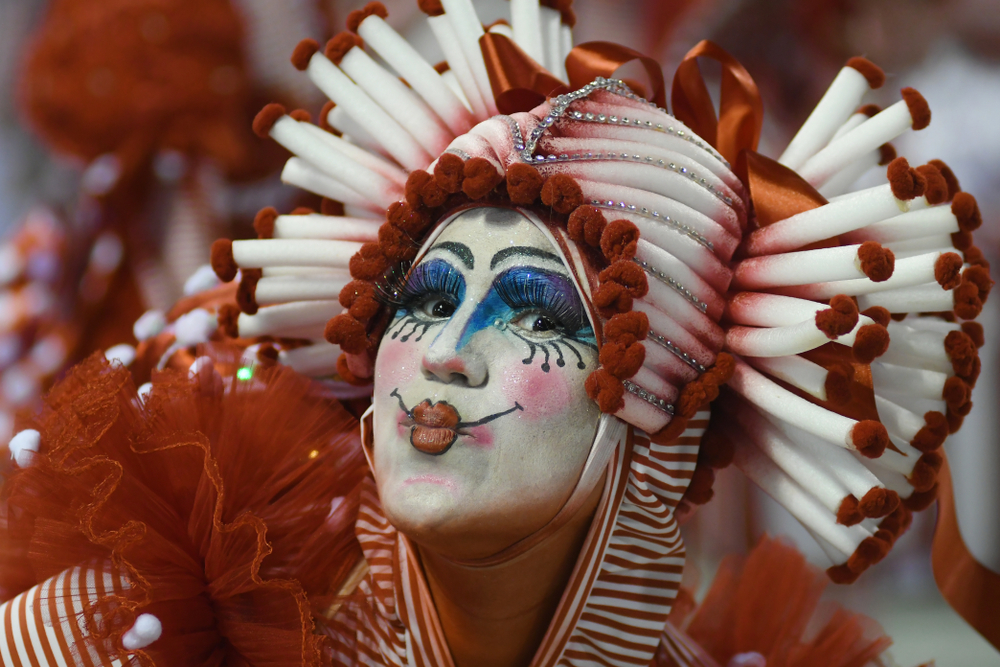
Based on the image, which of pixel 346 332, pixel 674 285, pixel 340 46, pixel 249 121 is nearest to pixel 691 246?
pixel 674 285

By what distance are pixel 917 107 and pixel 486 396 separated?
627 millimetres

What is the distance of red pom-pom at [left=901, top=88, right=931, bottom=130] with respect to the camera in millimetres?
1124

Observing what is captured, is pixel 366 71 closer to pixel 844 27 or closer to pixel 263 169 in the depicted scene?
pixel 263 169

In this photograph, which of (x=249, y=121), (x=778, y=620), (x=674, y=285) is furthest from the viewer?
(x=249, y=121)

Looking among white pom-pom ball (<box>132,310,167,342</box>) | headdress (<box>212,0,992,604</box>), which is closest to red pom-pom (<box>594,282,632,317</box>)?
headdress (<box>212,0,992,604</box>)

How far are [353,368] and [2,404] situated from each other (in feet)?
4.71

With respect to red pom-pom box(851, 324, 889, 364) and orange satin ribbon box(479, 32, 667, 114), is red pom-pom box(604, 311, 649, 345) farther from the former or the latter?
orange satin ribbon box(479, 32, 667, 114)

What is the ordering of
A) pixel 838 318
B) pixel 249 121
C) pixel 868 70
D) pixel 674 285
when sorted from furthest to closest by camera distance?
pixel 249 121, pixel 868 70, pixel 674 285, pixel 838 318

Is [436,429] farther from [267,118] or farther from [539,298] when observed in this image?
[267,118]

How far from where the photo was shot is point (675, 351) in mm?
1052

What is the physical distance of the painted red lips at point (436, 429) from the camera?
3.19 feet

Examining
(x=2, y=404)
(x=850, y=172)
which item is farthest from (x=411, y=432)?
(x=2, y=404)

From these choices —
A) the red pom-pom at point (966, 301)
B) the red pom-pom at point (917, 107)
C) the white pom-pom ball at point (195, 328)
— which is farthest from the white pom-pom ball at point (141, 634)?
the red pom-pom at point (917, 107)

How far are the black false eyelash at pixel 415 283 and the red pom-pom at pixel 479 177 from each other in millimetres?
90
